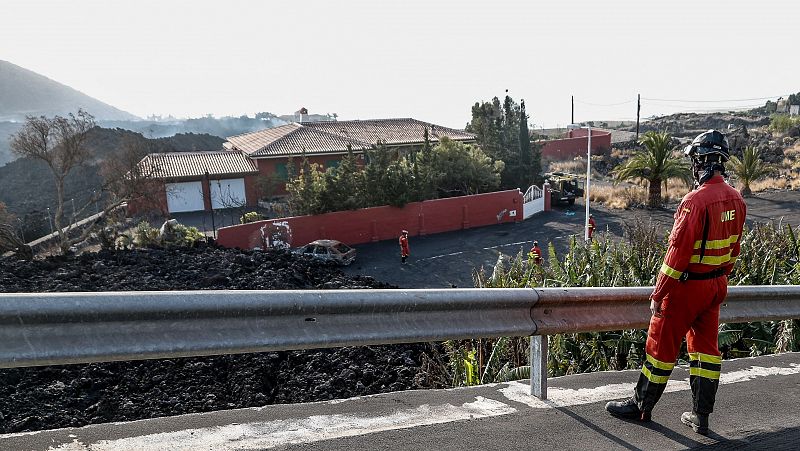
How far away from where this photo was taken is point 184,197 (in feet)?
129

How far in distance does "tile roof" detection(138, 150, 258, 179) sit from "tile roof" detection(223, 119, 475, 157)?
3.37ft

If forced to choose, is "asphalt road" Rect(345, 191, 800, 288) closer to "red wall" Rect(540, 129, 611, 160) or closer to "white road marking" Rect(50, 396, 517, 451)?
"white road marking" Rect(50, 396, 517, 451)

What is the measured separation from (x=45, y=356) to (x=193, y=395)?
4.05m

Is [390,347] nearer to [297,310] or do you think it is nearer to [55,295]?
[297,310]

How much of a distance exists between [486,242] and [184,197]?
20.9 m

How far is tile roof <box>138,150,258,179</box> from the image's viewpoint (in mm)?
39438

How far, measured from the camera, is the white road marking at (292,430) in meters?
2.76

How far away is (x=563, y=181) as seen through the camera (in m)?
39.3

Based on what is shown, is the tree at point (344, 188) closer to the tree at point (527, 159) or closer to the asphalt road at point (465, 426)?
the tree at point (527, 159)

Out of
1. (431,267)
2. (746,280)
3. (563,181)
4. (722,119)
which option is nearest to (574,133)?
(722,119)

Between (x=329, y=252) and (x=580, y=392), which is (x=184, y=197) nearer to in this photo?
(x=329, y=252)

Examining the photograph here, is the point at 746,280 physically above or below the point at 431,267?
above

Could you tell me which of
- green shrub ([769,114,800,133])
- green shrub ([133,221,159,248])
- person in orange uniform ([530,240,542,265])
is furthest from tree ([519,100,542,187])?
green shrub ([769,114,800,133])

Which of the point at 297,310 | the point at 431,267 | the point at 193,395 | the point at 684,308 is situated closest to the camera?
the point at 297,310
